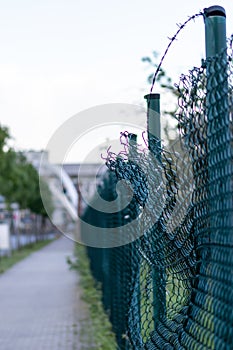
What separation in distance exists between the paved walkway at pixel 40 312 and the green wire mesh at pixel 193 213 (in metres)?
4.35

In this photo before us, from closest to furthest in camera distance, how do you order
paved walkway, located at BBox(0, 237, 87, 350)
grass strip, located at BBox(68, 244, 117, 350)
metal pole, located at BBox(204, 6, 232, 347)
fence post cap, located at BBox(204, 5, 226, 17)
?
metal pole, located at BBox(204, 6, 232, 347)
fence post cap, located at BBox(204, 5, 226, 17)
grass strip, located at BBox(68, 244, 117, 350)
paved walkway, located at BBox(0, 237, 87, 350)

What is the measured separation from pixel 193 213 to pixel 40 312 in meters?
8.21

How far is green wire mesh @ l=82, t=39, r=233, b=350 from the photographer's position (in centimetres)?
173

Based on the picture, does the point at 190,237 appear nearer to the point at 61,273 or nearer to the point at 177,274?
the point at 177,274

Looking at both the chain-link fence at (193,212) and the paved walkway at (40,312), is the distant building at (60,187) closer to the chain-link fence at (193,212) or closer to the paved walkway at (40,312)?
the paved walkway at (40,312)

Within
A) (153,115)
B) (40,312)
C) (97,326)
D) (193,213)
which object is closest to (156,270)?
(153,115)

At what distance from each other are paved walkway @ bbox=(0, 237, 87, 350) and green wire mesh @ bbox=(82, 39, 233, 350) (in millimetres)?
4354

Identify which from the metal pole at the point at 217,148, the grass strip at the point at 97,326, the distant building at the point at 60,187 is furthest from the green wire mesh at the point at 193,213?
the distant building at the point at 60,187

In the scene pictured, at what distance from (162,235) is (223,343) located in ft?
3.73

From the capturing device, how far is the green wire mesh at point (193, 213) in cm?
173

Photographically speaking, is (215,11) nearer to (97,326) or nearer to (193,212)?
(193,212)

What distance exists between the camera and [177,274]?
8.59ft

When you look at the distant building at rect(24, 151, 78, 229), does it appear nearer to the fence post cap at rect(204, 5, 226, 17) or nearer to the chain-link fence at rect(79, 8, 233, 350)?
the chain-link fence at rect(79, 8, 233, 350)

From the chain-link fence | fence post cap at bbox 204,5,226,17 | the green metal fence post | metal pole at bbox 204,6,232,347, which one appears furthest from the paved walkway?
fence post cap at bbox 204,5,226,17
